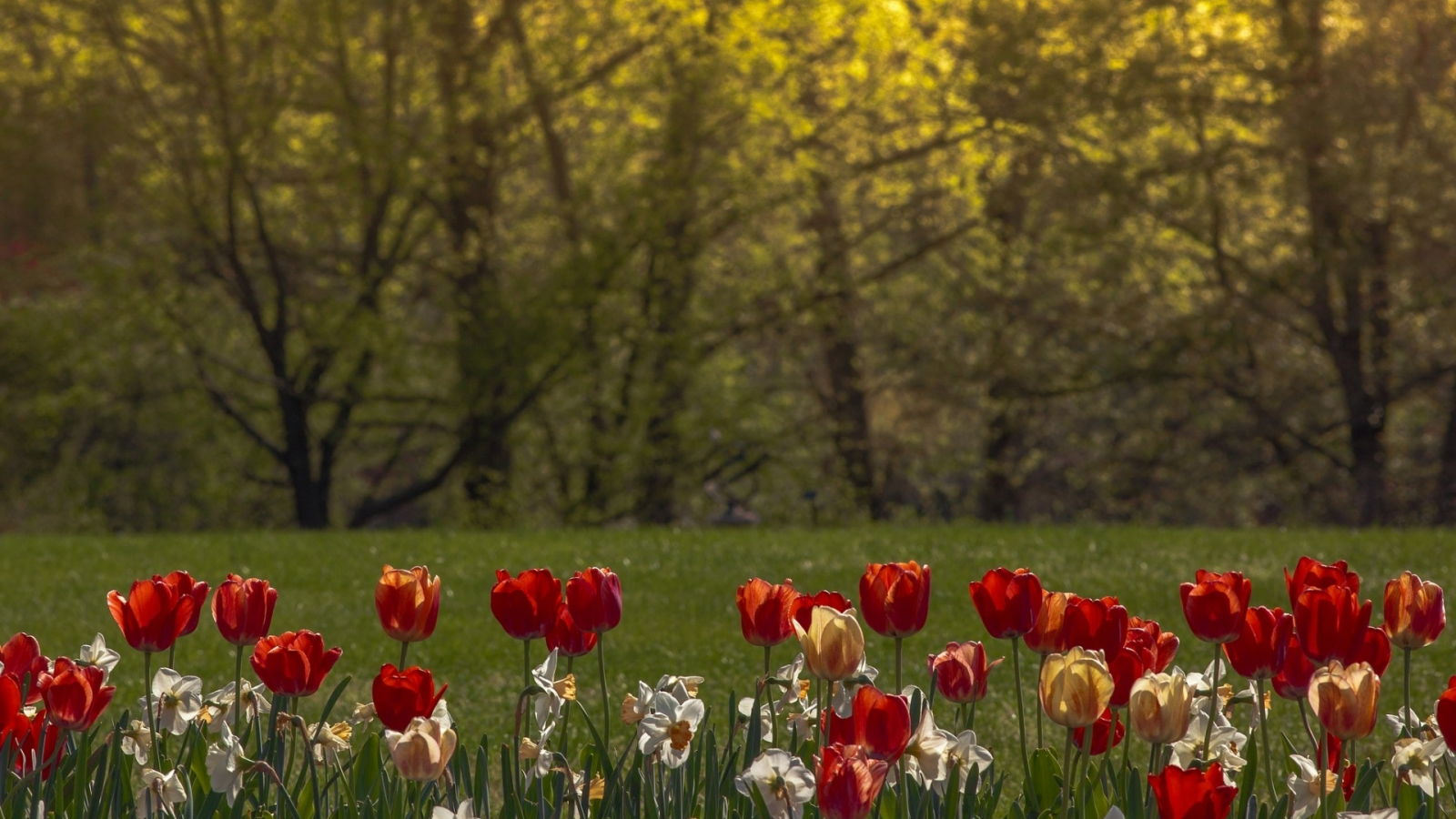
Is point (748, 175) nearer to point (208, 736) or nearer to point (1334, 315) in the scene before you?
point (1334, 315)

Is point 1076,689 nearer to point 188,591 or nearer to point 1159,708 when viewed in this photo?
point 1159,708

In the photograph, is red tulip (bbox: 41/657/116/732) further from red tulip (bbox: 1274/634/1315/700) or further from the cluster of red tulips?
red tulip (bbox: 1274/634/1315/700)

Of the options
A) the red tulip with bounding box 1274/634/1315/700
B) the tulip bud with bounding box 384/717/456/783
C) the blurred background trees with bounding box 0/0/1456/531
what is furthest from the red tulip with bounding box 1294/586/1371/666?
the blurred background trees with bounding box 0/0/1456/531

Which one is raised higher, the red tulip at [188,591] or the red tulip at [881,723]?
the red tulip at [188,591]

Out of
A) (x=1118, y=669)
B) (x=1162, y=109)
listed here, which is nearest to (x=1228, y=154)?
(x=1162, y=109)

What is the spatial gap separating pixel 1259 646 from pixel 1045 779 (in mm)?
417

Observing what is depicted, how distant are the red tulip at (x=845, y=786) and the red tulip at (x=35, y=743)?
4.10 ft

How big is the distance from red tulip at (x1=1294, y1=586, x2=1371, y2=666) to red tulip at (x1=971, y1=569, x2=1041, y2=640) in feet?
1.37

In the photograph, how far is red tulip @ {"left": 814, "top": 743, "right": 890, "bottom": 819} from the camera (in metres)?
1.91

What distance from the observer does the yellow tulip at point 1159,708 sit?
214 cm

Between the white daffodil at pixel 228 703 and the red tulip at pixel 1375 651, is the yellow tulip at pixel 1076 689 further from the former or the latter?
the white daffodil at pixel 228 703

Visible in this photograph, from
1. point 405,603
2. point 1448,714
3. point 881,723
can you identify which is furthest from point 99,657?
point 1448,714

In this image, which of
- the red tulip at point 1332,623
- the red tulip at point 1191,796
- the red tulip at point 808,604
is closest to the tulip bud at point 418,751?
the red tulip at point 808,604

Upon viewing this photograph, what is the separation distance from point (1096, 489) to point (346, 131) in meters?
7.13
